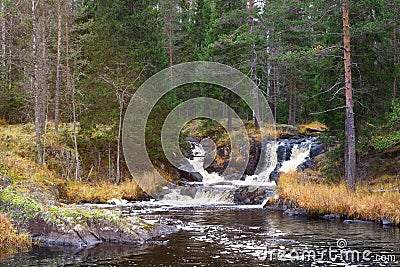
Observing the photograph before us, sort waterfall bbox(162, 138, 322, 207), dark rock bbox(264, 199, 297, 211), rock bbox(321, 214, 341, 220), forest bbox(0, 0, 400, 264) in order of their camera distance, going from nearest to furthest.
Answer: rock bbox(321, 214, 341, 220) → forest bbox(0, 0, 400, 264) → dark rock bbox(264, 199, 297, 211) → waterfall bbox(162, 138, 322, 207)

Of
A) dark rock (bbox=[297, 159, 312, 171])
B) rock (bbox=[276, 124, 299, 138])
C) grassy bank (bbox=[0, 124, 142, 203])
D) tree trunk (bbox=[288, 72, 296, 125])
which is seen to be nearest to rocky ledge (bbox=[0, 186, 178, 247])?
grassy bank (bbox=[0, 124, 142, 203])

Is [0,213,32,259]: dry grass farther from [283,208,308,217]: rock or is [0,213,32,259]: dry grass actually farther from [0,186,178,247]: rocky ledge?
[283,208,308,217]: rock

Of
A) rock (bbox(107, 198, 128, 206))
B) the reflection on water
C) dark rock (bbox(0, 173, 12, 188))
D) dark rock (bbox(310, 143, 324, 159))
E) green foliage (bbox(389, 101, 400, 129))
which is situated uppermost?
green foliage (bbox(389, 101, 400, 129))

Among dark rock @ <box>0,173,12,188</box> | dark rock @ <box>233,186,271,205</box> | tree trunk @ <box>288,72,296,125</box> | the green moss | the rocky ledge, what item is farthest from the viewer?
tree trunk @ <box>288,72,296,125</box>

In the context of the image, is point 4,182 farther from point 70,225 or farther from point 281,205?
point 281,205

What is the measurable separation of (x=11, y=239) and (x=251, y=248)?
641 centimetres

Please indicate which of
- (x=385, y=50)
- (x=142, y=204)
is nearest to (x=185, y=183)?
(x=142, y=204)

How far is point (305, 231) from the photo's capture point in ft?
47.6

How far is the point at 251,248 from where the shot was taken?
39.7ft

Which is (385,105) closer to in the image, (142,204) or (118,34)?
(142,204)

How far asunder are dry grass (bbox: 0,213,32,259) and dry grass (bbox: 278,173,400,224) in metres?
10.6

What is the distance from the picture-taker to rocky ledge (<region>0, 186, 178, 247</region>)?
12570 millimetres

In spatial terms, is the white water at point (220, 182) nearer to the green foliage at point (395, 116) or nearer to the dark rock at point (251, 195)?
the dark rock at point (251, 195)

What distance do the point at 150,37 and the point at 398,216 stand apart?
1826cm
